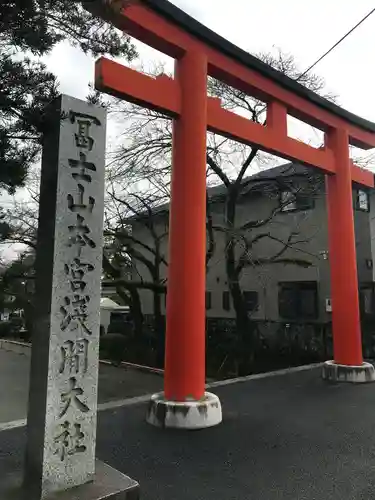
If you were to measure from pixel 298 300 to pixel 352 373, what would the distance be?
689 centimetres

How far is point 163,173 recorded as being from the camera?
11.2m

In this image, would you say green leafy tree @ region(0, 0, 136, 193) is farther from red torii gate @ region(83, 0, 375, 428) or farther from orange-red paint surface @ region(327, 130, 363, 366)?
orange-red paint surface @ region(327, 130, 363, 366)

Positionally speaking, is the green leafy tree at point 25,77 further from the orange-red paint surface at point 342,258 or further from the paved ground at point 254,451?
the orange-red paint surface at point 342,258

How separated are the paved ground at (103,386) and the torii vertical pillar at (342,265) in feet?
17.1

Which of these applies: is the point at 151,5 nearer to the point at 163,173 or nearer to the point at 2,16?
the point at 2,16

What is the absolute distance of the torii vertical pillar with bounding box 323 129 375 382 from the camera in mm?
8414

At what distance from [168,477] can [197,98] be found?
485 centimetres

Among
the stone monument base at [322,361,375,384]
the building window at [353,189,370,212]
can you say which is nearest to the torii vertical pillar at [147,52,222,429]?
the stone monument base at [322,361,375,384]

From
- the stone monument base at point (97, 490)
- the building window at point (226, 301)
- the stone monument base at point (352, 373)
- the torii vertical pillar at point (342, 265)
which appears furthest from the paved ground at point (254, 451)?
the building window at point (226, 301)

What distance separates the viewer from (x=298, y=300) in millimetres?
14930

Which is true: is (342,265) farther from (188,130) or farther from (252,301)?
(252,301)

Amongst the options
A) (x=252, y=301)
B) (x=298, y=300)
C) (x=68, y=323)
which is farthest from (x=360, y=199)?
(x=68, y=323)

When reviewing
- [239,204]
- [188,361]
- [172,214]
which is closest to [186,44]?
[172,214]

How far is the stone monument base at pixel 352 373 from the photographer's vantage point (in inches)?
318
